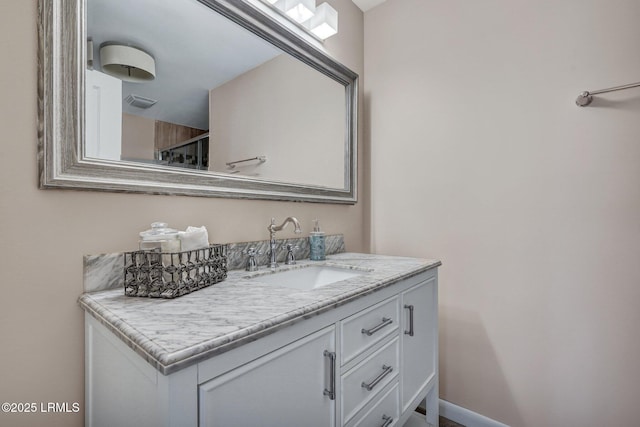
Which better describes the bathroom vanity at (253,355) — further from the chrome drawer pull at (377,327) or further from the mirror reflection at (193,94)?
the mirror reflection at (193,94)

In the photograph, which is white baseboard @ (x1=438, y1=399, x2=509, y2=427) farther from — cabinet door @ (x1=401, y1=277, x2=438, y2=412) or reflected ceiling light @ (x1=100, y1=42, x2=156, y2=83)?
reflected ceiling light @ (x1=100, y1=42, x2=156, y2=83)

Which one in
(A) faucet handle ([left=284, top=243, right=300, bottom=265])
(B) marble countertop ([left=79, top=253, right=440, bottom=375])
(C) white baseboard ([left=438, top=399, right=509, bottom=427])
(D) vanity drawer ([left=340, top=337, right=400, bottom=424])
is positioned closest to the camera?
(B) marble countertop ([left=79, top=253, right=440, bottom=375])

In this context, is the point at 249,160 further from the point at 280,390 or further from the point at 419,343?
the point at 419,343

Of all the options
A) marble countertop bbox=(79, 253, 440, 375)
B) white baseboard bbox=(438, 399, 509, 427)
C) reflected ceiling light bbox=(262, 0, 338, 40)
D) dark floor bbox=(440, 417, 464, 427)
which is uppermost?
reflected ceiling light bbox=(262, 0, 338, 40)

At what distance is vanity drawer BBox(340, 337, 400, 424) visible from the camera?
0.88 meters

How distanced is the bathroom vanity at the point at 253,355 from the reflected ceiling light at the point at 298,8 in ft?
3.82

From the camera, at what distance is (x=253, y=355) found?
2.04 feet

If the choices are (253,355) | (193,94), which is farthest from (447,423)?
(193,94)

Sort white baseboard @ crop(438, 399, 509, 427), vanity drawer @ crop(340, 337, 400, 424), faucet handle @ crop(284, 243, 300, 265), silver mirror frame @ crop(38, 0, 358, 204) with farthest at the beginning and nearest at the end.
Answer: white baseboard @ crop(438, 399, 509, 427) < faucet handle @ crop(284, 243, 300, 265) < vanity drawer @ crop(340, 337, 400, 424) < silver mirror frame @ crop(38, 0, 358, 204)

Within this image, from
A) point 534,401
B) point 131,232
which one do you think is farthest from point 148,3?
point 534,401

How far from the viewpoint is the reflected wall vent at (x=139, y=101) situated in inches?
37.2

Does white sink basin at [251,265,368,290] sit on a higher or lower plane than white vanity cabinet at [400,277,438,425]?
higher

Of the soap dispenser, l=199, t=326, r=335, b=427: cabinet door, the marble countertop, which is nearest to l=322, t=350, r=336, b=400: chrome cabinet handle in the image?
l=199, t=326, r=335, b=427: cabinet door

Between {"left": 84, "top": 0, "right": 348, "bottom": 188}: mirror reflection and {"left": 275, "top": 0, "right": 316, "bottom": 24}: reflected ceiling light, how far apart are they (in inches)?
7.4
